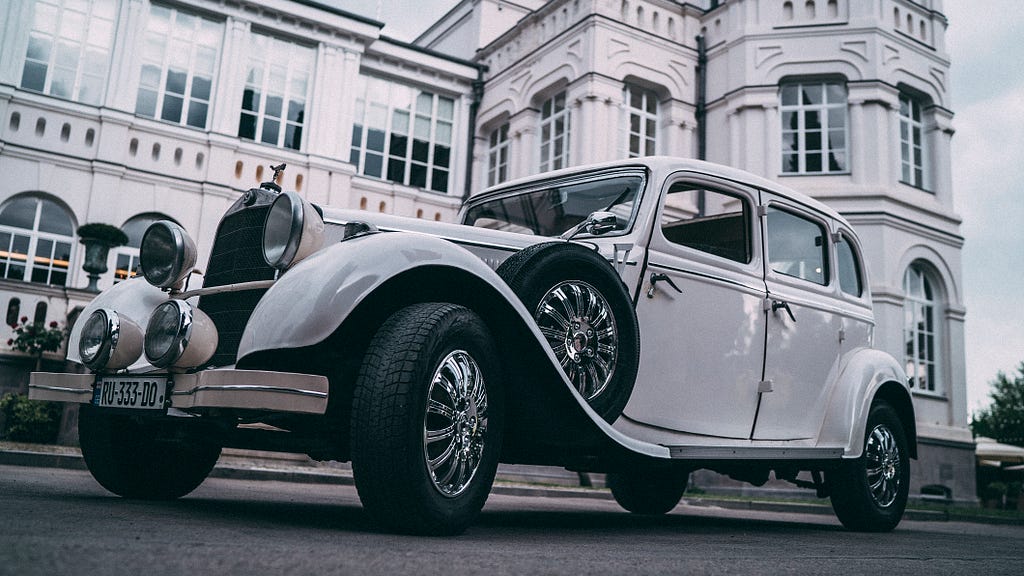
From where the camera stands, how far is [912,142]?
17.6 m

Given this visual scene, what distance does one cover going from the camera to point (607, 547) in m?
3.17

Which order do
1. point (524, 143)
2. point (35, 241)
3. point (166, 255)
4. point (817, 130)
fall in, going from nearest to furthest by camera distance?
point (166, 255) < point (35, 241) < point (817, 130) < point (524, 143)

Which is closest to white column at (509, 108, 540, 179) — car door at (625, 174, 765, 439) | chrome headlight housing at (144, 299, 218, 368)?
car door at (625, 174, 765, 439)

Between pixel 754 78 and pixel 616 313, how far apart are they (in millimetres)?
14614

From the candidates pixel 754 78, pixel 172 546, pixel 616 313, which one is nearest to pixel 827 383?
pixel 616 313

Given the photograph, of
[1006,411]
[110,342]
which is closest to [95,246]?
[110,342]

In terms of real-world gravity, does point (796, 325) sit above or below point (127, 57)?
below

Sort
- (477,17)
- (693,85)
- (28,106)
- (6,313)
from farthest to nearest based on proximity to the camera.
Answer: (477,17) < (693,85) < (28,106) < (6,313)

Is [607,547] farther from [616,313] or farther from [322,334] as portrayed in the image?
[322,334]

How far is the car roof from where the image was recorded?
186 inches

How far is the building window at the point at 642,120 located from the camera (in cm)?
1764

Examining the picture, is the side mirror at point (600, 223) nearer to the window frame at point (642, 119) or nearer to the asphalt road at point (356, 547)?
the asphalt road at point (356, 547)

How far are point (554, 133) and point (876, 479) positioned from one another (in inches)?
529

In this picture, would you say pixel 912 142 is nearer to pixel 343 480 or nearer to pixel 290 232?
pixel 343 480
